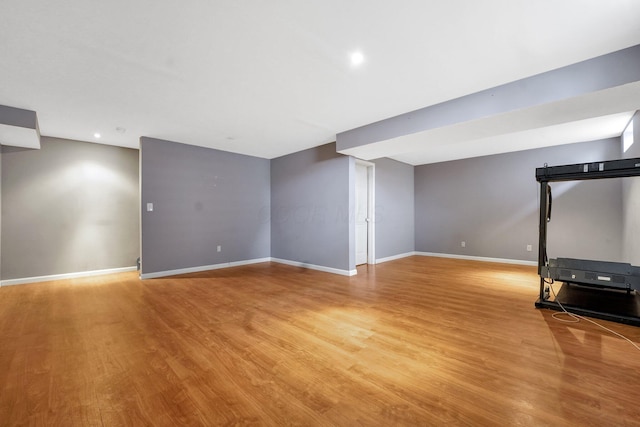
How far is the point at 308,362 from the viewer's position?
1970mm

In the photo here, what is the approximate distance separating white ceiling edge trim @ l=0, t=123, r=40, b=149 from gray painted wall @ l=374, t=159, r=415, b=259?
5885mm

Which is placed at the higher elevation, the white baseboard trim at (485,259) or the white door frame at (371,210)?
the white door frame at (371,210)

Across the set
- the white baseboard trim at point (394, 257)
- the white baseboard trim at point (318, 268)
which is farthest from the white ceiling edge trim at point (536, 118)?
the white baseboard trim at point (394, 257)

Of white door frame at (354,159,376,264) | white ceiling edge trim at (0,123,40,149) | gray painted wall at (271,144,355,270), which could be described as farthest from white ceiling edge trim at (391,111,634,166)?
white ceiling edge trim at (0,123,40,149)

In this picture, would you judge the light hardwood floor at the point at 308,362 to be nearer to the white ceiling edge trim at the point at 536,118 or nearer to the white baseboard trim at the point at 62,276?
the white baseboard trim at the point at 62,276

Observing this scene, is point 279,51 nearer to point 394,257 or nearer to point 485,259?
point 394,257

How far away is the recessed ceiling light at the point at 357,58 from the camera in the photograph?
2321mm

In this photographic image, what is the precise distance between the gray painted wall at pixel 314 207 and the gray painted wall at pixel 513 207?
3576mm

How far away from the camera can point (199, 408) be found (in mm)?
1483

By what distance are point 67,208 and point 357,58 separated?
5555mm

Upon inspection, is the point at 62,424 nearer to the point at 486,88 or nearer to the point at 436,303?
the point at 436,303

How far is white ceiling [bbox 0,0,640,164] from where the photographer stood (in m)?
1.82

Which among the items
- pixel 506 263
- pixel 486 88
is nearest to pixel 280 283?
pixel 486 88

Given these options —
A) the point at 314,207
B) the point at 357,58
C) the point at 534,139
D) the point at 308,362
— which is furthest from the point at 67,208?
the point at 534,139
